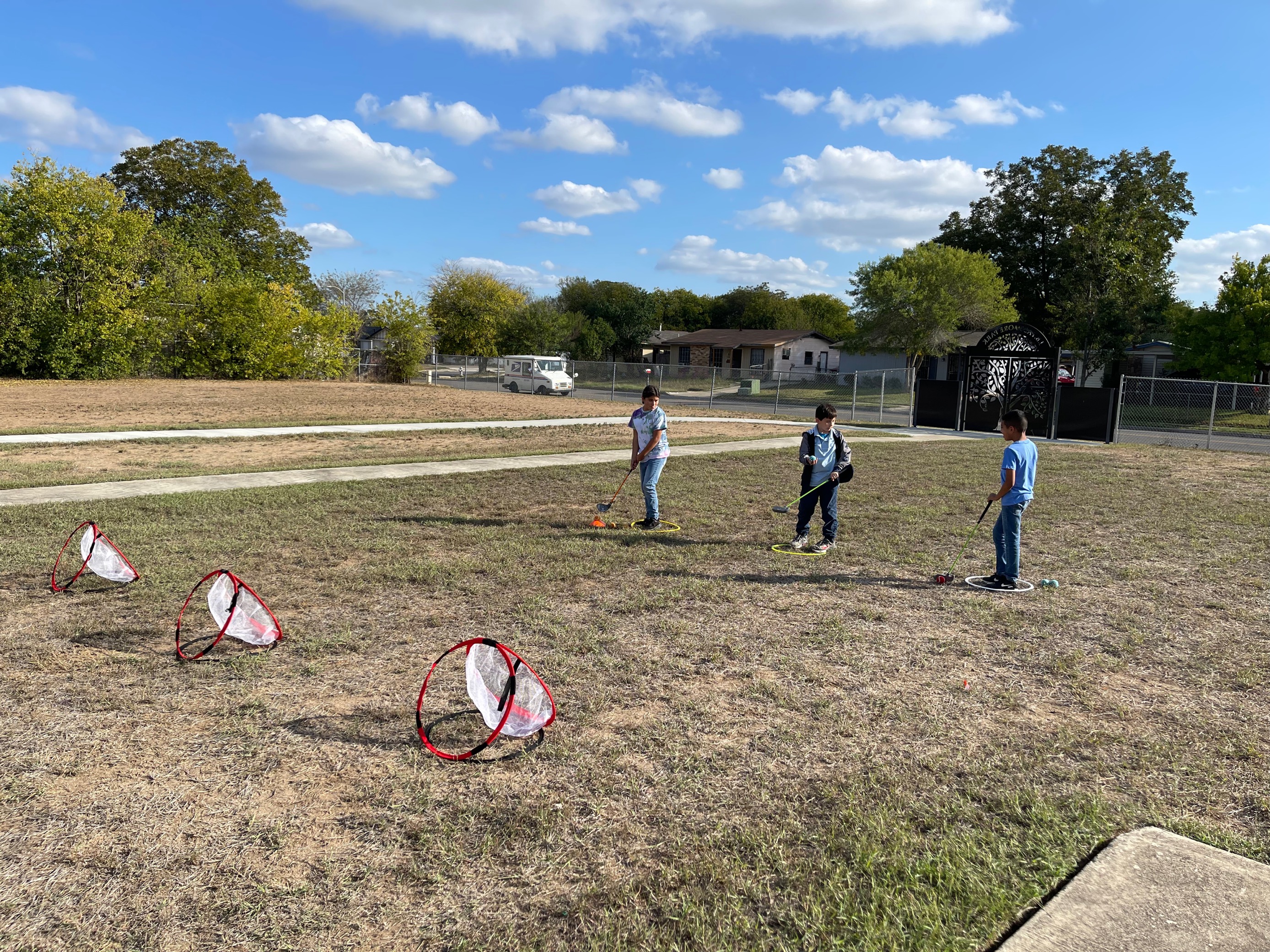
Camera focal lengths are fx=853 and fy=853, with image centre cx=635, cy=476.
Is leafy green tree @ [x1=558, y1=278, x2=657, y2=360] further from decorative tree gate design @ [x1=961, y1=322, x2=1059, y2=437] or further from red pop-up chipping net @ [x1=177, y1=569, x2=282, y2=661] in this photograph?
red pop-up chipping net @ [x1=177, y1=569, x2=282, y2=661]

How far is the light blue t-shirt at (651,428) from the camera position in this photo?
28.7 feet

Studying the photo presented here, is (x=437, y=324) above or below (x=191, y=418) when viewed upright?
above

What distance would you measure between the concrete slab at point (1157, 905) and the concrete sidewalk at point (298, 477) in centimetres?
1012

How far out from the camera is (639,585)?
6.71 m

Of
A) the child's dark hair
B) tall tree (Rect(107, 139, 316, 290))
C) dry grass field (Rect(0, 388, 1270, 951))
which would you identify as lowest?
dry grass field (Rect(0, 388, 1270, 951))

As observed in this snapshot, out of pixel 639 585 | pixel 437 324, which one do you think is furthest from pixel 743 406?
pixel 437 324

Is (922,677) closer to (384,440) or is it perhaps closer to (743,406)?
(384,440)

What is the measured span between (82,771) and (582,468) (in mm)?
9998

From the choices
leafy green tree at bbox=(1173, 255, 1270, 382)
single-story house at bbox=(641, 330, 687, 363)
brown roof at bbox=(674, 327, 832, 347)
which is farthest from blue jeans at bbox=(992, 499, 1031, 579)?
single-story house at bbox=(641, 330, 687, 363)

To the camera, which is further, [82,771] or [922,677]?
[922,677]

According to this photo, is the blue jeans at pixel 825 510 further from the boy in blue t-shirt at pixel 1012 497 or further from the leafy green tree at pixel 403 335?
the leafy green tree at pixel 403 335

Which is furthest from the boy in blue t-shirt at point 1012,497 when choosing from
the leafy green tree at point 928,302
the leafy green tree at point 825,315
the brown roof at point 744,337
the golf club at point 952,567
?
the leafy green tree at point 825,315

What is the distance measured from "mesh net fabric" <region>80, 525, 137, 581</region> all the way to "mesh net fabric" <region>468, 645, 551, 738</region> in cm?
360

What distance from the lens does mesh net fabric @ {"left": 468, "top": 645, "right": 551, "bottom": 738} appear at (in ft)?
12.5
